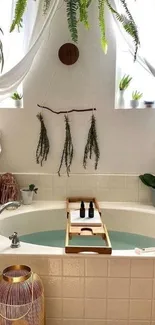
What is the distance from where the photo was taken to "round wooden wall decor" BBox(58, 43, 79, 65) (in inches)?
96.6

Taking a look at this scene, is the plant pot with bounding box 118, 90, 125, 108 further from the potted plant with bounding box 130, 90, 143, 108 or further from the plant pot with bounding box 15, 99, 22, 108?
the plant pot with bounding box 15, 99, 22, 108

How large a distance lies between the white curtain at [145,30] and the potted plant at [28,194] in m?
1.35

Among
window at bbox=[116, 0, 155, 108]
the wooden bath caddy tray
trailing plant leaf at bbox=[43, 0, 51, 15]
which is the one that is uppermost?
trailing plant leaf at bbox=[43, 0, 51, 15]

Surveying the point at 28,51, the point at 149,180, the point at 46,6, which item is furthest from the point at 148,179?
the point at 46,6

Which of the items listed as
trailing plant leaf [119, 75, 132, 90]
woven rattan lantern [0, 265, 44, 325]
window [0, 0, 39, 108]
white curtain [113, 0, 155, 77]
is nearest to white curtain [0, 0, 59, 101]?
window [0, 0, 39, 108]

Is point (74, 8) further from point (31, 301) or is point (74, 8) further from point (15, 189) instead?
point (31, 301)

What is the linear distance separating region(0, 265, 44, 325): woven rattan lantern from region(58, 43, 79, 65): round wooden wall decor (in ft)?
5.43

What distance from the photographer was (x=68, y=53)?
8.07 ft

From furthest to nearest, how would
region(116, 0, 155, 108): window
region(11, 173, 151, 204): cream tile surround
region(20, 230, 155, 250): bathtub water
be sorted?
region(11, 173, 151, 204): cream tile surround, region(116, 0, 155, 108): window, region(20, 230, 155, 250): bathtub water

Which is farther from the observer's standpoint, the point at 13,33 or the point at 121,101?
the point at 121,101

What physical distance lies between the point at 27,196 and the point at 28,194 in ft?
0.07

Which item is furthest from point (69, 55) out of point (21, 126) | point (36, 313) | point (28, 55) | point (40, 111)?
point (36, 313)

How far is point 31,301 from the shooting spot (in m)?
1.57

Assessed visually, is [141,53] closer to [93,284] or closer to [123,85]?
[123,85]
